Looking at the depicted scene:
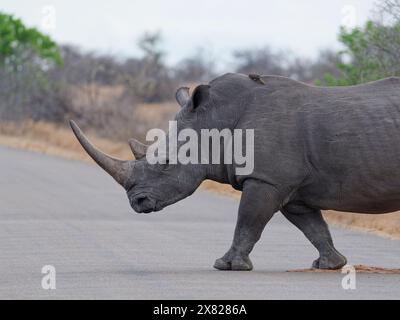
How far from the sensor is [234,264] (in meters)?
12.6

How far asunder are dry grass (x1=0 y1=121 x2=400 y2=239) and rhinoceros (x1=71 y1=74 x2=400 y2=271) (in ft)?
16.9

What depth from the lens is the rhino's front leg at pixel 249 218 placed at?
40.7 feet

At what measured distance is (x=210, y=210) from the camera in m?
21.2

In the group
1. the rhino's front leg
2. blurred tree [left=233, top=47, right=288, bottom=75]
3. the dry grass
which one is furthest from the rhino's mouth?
blurred tree [left=233, top=47, right=288, bottom=75]

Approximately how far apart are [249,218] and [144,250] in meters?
2.70

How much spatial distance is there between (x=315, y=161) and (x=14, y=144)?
2534 centimetres

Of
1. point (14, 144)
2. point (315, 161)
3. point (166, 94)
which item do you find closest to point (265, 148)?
point (315, 161)

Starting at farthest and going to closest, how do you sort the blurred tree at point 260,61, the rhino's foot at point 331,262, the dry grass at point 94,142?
the blurred tree at point 260,61 → the dry grass at point 94,142 → the rhino's foot at point 331,262

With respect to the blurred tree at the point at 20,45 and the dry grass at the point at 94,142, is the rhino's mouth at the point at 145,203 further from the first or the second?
the blurred tree at the point at 20,45

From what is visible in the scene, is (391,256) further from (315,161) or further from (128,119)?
(128,119)

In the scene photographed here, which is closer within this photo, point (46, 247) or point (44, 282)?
point (44, 282)

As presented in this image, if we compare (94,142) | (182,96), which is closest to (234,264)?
(182,96)

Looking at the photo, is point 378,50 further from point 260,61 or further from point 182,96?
point 260,61
